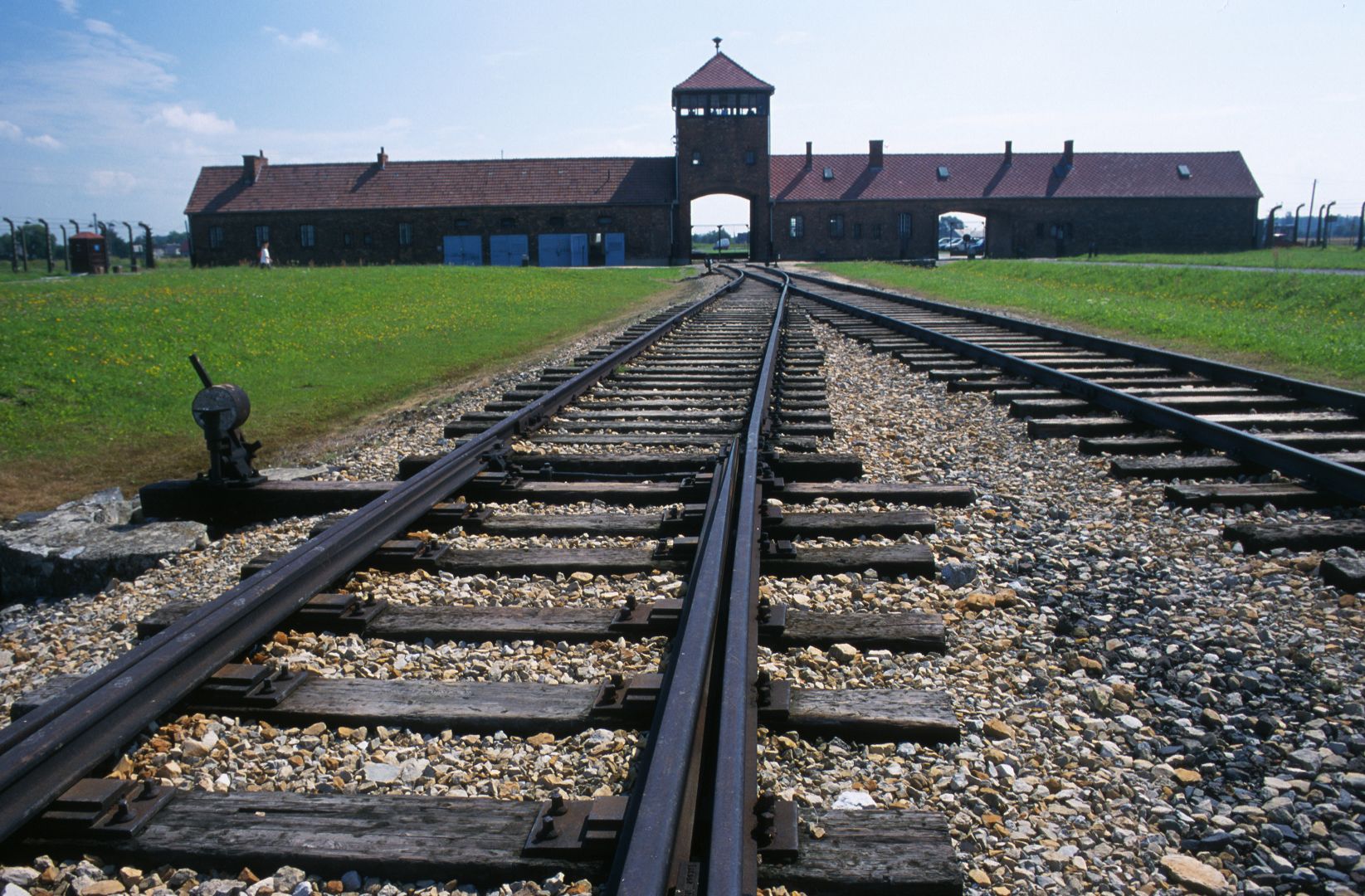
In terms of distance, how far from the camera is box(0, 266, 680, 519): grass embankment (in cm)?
798

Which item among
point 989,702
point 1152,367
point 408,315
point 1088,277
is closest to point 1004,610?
point 989,702

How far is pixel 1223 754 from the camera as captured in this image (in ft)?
8.23

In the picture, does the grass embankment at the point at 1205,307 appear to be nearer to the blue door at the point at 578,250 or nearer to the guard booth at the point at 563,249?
the blue door at the point at 578,250

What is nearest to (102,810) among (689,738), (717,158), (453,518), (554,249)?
(689,738)

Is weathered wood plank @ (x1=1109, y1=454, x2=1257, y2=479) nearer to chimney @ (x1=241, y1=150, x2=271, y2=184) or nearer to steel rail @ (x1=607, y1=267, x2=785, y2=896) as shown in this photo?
A: steel rail @ (x1=607, y1=267, x2=785, y2=896)

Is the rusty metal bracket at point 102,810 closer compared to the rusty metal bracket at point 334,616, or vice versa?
the rusty metal bracket at point 102,810

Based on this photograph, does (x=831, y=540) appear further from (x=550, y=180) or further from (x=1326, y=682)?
(x=550, y=180)

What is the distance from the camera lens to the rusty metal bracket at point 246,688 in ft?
8.71

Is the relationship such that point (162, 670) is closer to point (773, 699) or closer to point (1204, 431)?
point (773, 699)

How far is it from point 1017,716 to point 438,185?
194 feet

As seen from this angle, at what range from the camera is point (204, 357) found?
1195 centimetres

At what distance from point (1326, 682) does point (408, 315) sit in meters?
16.8

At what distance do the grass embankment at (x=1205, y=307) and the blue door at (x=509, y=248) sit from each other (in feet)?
91.6

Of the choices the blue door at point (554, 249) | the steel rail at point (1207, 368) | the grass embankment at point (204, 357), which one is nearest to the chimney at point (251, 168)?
the blue door at point (554, 249)
